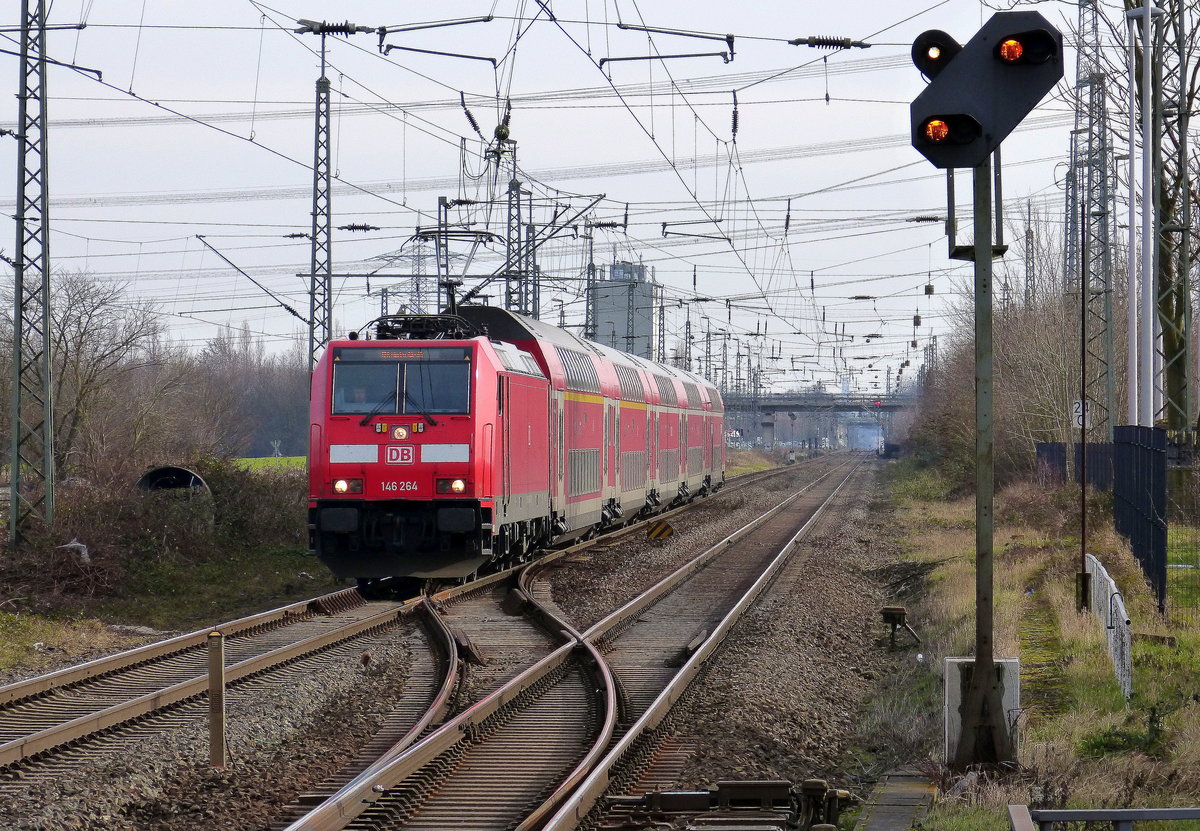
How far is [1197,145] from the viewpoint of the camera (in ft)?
88.1

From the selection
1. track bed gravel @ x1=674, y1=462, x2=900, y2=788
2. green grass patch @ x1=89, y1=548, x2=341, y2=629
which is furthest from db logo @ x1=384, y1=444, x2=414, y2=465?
track bed gravel @ x1=674, y1=462, x2=900, y2=788

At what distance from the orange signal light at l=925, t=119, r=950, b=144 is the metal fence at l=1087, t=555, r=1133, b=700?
3.84m

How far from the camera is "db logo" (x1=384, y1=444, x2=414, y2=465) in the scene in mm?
17031

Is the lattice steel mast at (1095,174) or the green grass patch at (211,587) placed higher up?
the lattice steel mast at (1095,174)

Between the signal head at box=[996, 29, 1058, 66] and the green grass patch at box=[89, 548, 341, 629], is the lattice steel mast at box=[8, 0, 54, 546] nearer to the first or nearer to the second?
the green grass patch at box=[89, 548, 341, 629]

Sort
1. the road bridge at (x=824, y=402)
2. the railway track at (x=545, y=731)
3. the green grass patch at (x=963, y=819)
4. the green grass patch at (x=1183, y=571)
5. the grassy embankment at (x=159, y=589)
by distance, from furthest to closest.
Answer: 1. the road bridge at (x=824, y=402)
2. the green grass patch at (x=1183, y=571)
3. the grassy embankment at (x=159, y=589)
4. the railway track at (x=545, y=731)
5. the green grass patch at (x=963, y=819)

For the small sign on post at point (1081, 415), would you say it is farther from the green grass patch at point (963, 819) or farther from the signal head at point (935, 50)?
the green grass patch at point (963, 819)

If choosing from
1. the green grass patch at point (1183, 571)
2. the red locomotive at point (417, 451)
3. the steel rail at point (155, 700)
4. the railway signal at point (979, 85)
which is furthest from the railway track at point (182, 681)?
the green grass patch at point (1183, 571)

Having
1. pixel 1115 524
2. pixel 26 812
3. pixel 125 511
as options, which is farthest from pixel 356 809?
pixel 1115 524

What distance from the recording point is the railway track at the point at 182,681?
9070 mm

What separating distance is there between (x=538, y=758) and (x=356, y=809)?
1870 mm

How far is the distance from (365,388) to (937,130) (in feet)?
35.0

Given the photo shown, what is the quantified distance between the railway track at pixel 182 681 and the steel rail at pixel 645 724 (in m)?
1.49

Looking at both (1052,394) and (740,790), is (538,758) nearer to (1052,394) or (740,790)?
(740,790)
